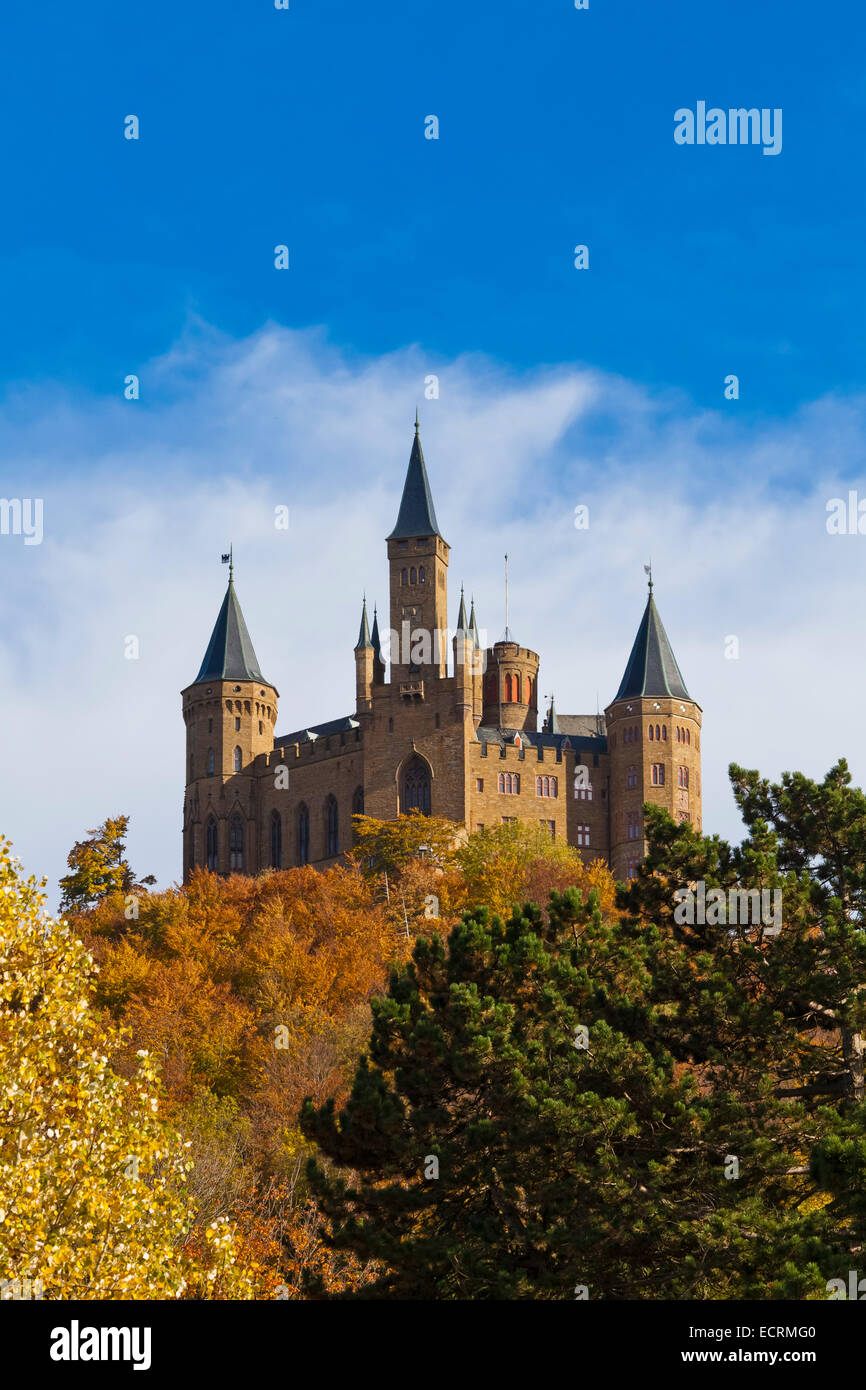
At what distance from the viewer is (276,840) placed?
86625 millimetres

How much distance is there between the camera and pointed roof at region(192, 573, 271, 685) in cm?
9050

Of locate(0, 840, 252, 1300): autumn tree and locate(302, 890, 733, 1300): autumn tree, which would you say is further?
locate(302, 890, 733, 1300): autumn tree

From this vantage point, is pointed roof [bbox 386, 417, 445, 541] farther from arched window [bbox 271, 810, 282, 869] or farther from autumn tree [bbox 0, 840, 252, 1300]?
autumn tree [bbox 0, 840, 252, 1300]

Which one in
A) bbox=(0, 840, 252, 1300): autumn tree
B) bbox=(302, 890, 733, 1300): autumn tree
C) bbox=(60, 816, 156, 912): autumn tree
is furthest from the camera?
bbox=(60, 816, 156, 912): autumn tree

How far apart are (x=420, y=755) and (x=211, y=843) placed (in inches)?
549

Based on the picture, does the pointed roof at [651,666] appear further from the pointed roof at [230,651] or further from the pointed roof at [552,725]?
the pointed roof at [230,651]

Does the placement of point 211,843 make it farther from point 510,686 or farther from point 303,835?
point 510,686

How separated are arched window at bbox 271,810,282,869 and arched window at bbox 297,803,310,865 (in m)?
1.27

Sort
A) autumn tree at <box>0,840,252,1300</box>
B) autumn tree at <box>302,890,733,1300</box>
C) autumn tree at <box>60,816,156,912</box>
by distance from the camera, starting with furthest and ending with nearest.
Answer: autumn tree at <box>60,816,156,912</box> < autumn tree at <box>302,890,733,1300</box> < autumn tree at <box>0,840,252,1300</box>

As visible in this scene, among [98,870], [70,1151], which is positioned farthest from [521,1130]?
[98,870]

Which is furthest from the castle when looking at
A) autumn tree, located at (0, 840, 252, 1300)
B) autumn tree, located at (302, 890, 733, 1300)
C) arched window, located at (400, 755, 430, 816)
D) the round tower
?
autumn tree, located at (0, 840, 252, 1300)

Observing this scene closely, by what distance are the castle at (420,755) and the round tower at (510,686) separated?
5508 mm
